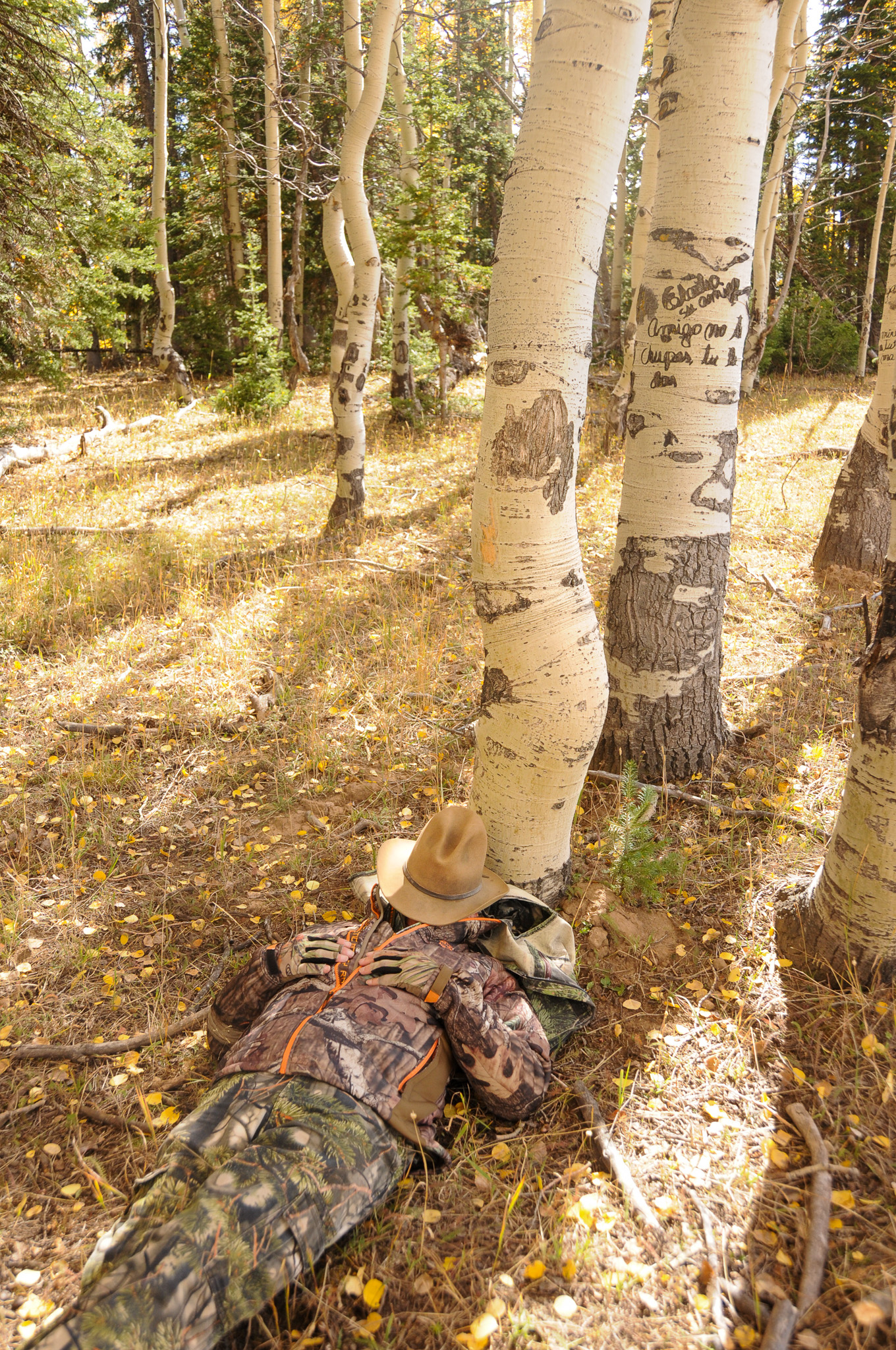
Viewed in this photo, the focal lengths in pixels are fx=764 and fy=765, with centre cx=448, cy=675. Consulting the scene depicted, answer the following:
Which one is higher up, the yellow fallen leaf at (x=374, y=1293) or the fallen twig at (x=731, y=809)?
the fallen twig at (x=731, y=809)

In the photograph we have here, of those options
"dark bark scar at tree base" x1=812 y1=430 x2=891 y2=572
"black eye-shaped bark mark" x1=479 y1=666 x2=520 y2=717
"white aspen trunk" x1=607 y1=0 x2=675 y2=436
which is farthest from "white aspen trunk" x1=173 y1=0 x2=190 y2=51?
"black eye-shaped bark mark" x1=479 y1=666 x2=520 y2=717

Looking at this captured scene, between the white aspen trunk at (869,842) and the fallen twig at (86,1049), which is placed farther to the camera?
the fallen twig at (86,1049)

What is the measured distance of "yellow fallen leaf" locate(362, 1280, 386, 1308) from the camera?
184 cm

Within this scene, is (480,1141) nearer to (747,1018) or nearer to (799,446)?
(747,1018)

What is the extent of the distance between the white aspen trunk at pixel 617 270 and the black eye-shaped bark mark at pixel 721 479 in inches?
416

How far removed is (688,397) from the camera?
3242mm

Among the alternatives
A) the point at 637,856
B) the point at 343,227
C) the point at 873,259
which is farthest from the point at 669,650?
the point at 873,259

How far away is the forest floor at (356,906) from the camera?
191 cm

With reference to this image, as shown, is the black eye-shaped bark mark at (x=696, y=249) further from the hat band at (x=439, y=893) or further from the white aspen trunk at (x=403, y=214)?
the white aspen trunk at (x=403, y=214)

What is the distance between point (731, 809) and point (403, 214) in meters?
10.7

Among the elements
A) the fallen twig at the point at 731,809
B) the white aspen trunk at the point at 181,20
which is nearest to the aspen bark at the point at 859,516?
the fallen twig at the point at 731,809

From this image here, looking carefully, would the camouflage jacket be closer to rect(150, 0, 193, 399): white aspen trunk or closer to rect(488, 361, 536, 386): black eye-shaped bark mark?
rect(488, 361, 536, 386): black eye-shaped bark mark

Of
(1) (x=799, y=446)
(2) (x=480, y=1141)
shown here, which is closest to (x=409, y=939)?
(2) (x=480, y=1141)

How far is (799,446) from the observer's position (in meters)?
10.7
